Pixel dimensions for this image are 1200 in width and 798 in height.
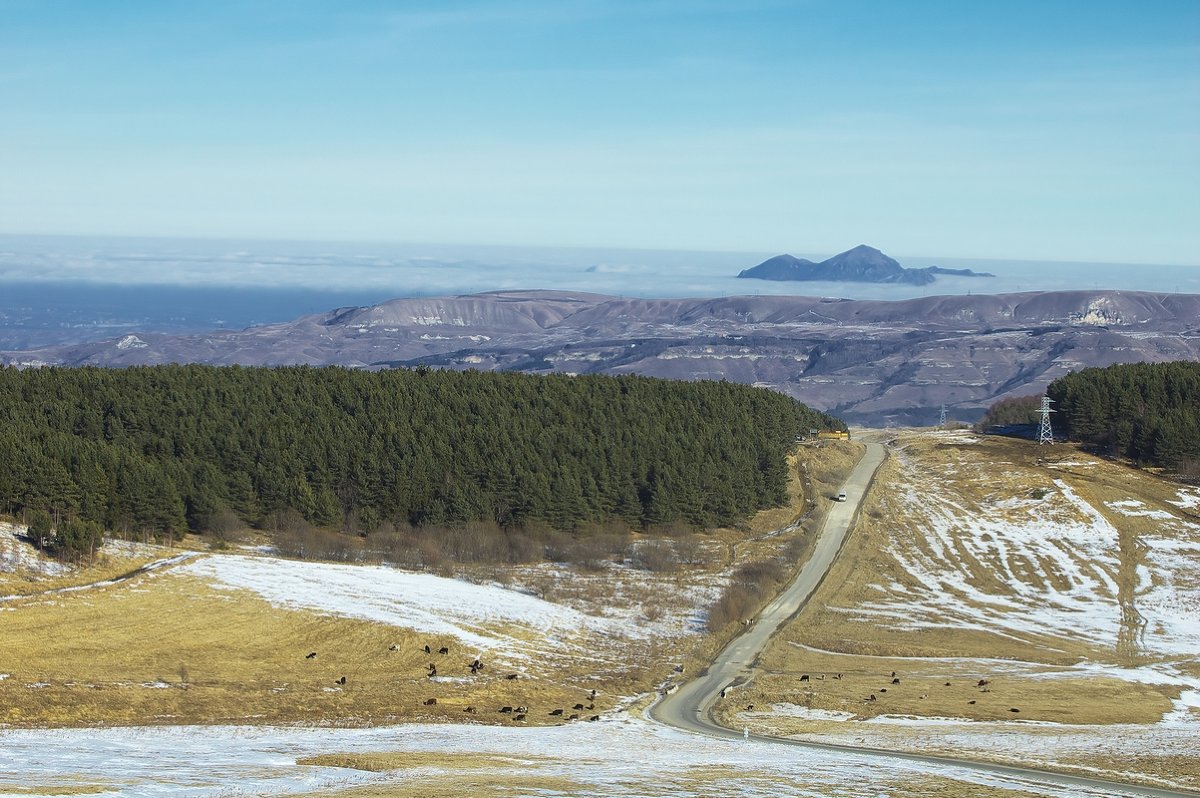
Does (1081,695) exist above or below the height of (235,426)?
below

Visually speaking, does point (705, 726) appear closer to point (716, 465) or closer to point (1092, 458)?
point (716, 465)

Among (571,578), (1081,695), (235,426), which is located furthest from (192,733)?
(235,426)

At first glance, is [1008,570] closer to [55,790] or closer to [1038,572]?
[1038,572]

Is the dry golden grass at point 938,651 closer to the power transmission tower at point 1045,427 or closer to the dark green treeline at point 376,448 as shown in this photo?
the power transmission tower at point 1045,427

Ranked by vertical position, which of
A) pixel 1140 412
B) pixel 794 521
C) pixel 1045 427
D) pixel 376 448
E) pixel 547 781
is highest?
pixel 1140 412

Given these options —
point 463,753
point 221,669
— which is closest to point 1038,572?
point 221,669

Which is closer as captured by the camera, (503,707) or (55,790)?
(55,790)

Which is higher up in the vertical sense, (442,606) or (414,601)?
(414,601)
